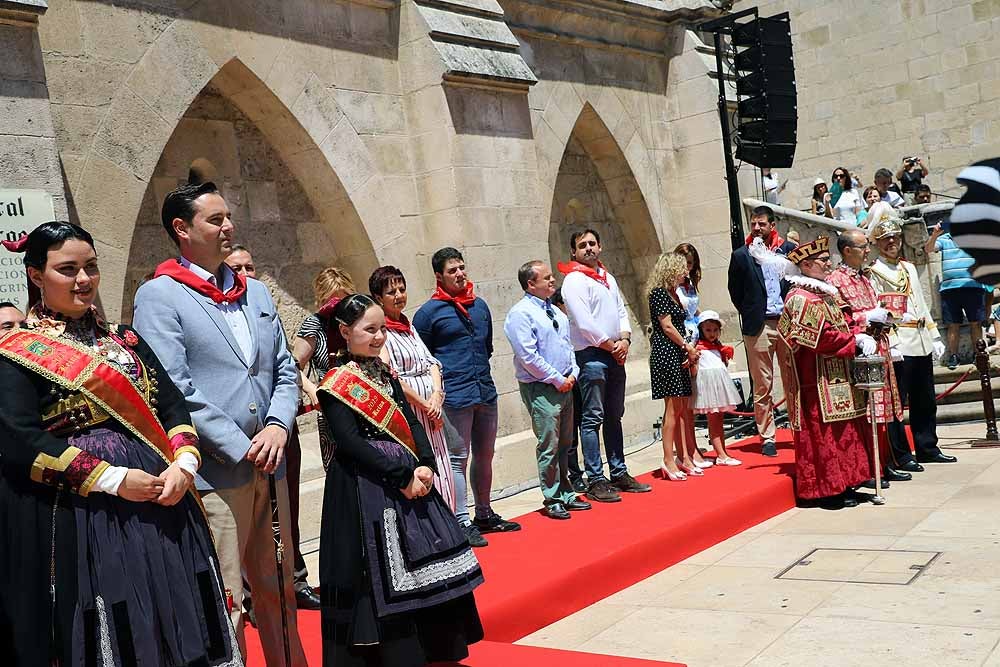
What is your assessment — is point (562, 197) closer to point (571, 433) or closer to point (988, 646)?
point (571, 433)

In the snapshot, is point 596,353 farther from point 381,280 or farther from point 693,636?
point 693,636

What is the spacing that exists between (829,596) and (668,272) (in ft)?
10.4

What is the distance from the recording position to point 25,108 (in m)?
5.75

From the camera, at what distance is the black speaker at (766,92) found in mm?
9750

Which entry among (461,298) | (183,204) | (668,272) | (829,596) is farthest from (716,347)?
(183,204)

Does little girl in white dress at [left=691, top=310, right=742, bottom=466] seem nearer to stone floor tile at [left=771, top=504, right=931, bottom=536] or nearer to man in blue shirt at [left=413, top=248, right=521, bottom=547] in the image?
stone floor tile at [left=771, top=504, right=931, bottom=536]

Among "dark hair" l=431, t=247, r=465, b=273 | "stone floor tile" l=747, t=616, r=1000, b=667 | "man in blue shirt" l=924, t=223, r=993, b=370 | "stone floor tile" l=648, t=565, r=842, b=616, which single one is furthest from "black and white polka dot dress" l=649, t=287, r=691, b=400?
"man in blue shirt" l=924, t=223, r=993, b=370

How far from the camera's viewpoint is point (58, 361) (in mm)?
2920

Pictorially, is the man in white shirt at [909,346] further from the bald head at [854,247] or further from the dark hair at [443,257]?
the dark hair at [443,257]

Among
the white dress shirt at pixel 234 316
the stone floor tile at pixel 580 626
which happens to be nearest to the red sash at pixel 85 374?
the white dress shirt at pixel 234 316

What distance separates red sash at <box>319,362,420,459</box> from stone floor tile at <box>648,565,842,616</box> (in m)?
1.84

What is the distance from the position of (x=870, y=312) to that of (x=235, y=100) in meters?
4.94

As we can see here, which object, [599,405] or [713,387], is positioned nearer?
[599,405]

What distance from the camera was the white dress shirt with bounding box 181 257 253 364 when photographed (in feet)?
11.8
